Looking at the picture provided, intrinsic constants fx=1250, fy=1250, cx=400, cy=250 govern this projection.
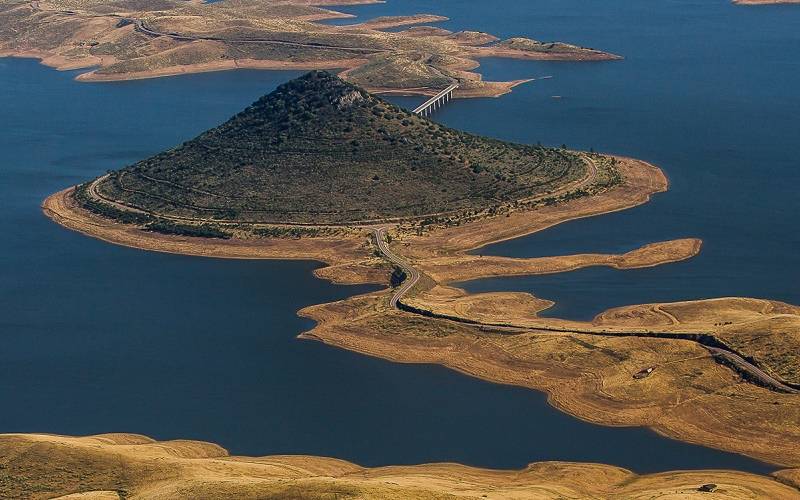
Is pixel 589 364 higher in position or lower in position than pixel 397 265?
lower

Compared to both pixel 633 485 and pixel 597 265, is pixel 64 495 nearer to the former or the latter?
pixel 633 485

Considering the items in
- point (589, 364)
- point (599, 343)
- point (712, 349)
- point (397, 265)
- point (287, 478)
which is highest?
point (397, 265)

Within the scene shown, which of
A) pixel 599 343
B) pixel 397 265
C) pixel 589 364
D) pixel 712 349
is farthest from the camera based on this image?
pixel 397 265

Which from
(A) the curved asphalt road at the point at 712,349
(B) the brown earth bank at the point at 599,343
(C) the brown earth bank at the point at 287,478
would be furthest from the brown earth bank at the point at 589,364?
(C) the brown earth bank at the point at 287,478

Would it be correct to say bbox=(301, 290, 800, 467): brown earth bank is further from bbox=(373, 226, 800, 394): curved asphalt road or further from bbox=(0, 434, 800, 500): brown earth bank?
bbox=(0, 434, 800, 500): brown earth bank

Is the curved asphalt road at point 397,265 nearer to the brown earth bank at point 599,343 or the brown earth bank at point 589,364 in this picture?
the brown earth bank at point 599,343

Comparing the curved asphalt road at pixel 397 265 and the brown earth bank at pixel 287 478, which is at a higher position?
the curved asphalt road at pixel 397 265

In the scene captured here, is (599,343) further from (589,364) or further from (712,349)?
(712,349)

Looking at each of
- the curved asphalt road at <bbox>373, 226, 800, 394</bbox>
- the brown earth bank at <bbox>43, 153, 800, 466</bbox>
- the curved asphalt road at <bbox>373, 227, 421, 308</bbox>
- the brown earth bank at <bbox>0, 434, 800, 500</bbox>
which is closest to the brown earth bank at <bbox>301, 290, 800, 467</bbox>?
the brown earth bank at <bbox>43, 153, 800, 466</bbox>

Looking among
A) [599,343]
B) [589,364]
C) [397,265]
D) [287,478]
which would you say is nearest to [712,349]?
[599,343]
